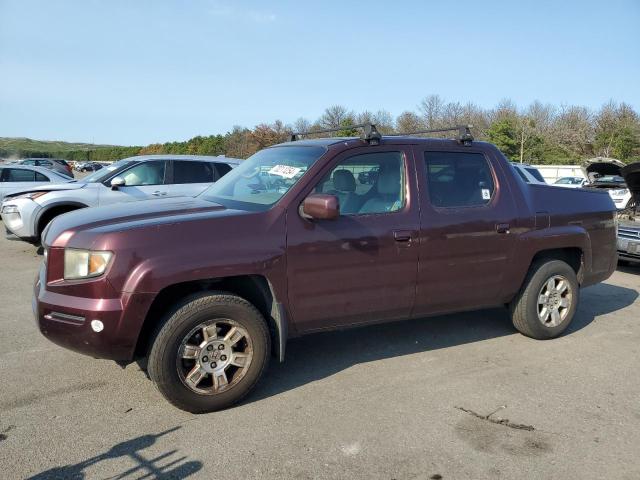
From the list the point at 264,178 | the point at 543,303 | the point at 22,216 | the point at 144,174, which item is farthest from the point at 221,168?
the point at 543,303

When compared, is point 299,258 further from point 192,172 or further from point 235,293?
point 192,172

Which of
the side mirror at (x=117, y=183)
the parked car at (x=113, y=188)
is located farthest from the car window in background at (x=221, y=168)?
the side mirror at (x=117, y=183)

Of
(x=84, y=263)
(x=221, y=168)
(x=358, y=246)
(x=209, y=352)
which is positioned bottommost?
(x=209, y=352)

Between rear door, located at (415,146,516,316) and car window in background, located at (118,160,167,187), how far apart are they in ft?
21.4

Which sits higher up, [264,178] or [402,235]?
[264,178]

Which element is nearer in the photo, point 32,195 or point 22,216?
point 22,216

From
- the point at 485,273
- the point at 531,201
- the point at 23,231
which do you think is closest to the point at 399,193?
the point at 485,273

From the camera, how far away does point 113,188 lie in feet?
29.9

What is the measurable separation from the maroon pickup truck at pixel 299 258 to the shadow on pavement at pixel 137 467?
1.43 feet

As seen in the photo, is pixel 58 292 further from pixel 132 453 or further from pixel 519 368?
pixel 519 368

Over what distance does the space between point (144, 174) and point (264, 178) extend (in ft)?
19.8

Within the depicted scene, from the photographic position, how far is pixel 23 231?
28.8 ft

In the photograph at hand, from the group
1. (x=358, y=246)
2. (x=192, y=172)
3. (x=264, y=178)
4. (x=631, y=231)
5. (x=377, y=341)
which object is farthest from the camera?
(x=192, y=172)

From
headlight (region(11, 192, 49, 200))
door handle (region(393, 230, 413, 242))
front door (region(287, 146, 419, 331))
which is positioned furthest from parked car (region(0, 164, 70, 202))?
door handle (region(393, 230, 413, 242))
